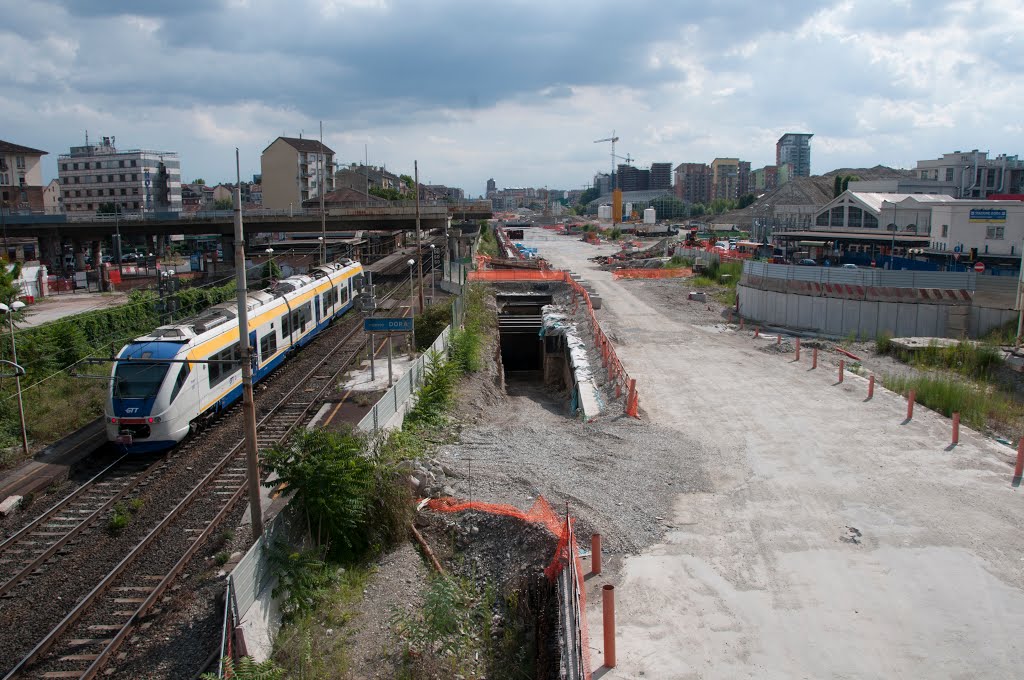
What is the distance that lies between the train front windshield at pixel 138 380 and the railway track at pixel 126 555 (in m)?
1.49

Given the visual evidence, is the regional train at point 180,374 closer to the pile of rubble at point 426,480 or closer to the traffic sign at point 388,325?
the traffic sign at point 388,325

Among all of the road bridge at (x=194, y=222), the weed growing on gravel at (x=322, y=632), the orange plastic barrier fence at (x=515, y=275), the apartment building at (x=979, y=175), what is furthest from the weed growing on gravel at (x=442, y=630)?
the apartment building at (x=979, y=175)

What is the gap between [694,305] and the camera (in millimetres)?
40906

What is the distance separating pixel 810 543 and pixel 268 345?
16.6 m

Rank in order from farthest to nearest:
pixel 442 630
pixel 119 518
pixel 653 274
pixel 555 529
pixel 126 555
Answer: pixel 653 274
pixel 119 518
pixel 126 555
pixel 555 529
pixel 442 630

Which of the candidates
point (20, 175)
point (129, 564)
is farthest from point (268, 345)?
point (20, 175)

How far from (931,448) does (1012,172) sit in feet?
253

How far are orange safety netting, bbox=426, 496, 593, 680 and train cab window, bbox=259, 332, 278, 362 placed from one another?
1115 centimetres

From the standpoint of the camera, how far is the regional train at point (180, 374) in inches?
635

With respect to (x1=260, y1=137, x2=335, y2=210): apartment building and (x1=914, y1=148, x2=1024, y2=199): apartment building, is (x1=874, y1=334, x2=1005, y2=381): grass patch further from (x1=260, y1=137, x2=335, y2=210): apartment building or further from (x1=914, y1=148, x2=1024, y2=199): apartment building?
(x1=260, y1=137, x2=335, y2=210): apartment building

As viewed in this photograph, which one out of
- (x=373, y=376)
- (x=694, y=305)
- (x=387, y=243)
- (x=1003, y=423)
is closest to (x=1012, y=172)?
(x=694, y=305)

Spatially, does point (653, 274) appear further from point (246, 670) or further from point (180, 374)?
point (246, 670)

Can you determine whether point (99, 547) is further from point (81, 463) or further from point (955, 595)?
point (955, 595)

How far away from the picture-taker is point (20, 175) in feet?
292
